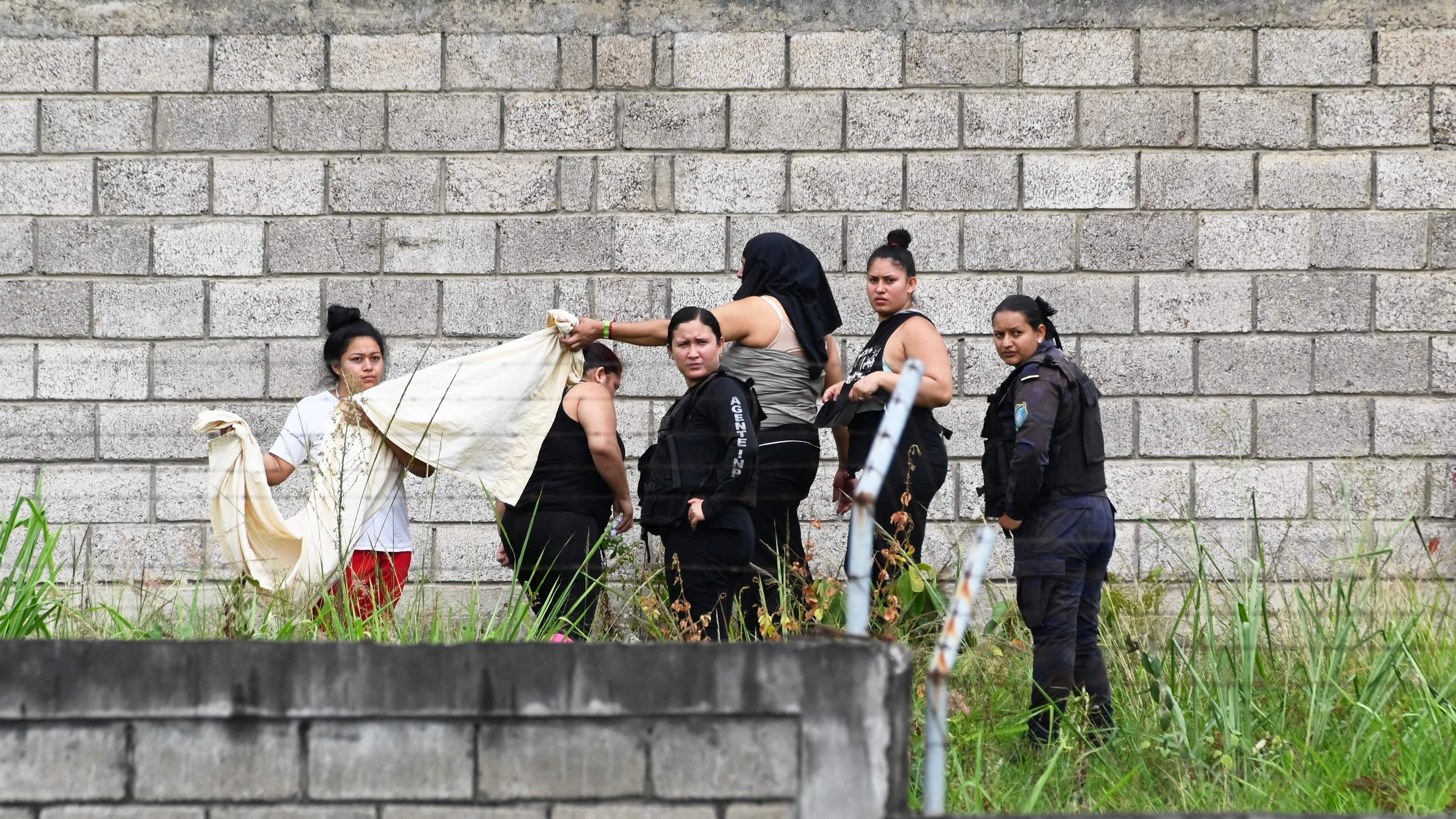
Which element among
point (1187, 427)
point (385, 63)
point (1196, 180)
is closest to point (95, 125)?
point (385, 63)

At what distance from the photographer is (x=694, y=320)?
12.8 feet

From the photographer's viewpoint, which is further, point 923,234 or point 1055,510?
point 923,234

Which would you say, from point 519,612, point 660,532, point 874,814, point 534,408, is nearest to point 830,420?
point 660,532

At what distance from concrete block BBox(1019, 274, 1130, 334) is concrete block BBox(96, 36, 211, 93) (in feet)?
11.1

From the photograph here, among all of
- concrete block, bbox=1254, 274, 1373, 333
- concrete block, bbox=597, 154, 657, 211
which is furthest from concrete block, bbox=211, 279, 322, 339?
concrete block, bbox=1254, 274, 1373, 333

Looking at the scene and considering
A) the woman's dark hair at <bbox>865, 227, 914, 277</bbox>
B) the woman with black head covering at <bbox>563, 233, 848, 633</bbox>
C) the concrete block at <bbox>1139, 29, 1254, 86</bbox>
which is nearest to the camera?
the woman with black head covering at <bbox>563, 233, 848, 633</bbox>

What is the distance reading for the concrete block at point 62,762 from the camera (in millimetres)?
2139

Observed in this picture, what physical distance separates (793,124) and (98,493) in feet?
10.5

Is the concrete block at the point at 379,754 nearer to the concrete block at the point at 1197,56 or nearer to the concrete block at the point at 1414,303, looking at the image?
the concrete block at the point at 1197,56

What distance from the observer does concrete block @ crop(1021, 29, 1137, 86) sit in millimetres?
5215

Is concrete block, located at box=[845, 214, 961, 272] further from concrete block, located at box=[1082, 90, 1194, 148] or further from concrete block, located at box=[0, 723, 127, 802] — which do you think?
concrete block, located at box=[0, 723, 127, 802]

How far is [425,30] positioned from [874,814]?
163 inches

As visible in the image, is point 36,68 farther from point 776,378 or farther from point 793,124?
point 776,378

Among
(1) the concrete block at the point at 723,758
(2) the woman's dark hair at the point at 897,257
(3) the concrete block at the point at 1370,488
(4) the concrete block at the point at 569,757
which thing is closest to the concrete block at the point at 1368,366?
(3) the concrete block at the point at 1370,488
